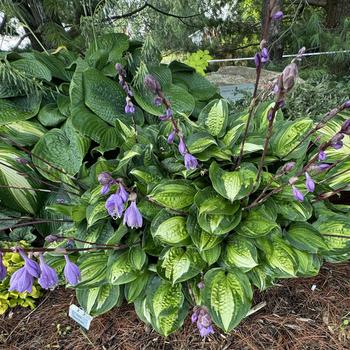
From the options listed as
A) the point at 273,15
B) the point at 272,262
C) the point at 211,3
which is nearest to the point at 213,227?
the point at 272,262

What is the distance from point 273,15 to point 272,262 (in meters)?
0.78

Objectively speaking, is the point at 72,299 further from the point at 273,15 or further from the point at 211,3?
the point at 211,3

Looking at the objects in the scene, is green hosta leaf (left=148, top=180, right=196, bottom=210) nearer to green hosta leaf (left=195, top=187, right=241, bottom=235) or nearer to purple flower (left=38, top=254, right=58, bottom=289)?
green hosta leaf (left=195, top=187, right=241, bottom=235)

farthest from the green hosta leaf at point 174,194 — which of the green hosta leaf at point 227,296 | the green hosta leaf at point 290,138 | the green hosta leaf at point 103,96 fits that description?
the green hosta leaf at point 103,96

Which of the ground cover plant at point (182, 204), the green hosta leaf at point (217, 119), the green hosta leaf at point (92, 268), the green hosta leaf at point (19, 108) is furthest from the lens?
the green hosta leaf at point (19, 108)

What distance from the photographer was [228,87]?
3.62m

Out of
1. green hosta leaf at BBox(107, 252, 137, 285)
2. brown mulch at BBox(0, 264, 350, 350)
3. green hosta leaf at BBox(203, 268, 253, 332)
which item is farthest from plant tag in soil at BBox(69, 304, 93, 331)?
green hosta leaf at BBox(203, 268, 253, 332)

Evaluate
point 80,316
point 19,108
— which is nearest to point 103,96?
point 19,108

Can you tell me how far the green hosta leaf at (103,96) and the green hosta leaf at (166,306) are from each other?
84cm

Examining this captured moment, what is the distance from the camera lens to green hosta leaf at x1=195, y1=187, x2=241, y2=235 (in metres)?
1.22

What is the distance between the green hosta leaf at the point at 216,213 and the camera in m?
1.22

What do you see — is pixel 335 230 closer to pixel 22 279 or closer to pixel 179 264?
pixel 179 264

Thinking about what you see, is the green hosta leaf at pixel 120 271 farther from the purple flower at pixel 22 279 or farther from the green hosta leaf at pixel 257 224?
the purple flower at pixel 22 279

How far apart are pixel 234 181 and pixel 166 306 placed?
489 millimetres
